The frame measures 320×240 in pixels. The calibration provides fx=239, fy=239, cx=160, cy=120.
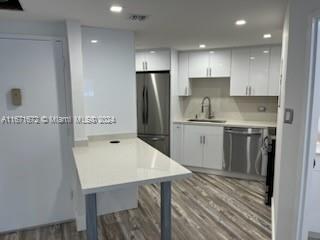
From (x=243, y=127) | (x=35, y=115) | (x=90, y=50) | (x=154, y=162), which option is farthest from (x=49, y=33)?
(x=243, y=127)

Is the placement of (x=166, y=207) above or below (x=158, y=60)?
below

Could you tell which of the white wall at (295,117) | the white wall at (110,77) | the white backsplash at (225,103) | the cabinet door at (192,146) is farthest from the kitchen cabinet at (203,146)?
the white wall at (295,117)

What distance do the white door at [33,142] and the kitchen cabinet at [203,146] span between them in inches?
93.8

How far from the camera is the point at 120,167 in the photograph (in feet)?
6.57

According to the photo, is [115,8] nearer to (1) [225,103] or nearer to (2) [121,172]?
(2) [121,172]

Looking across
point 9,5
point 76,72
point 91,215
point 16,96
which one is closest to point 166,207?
point 91,215

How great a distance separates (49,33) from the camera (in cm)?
268

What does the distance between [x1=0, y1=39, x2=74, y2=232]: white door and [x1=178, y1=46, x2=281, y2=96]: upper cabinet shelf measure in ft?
8.67

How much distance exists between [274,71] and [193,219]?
2816mm

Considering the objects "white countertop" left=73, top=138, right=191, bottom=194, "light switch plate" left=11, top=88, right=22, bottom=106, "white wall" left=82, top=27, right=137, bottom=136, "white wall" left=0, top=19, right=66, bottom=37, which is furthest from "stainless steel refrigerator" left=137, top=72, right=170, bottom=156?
"light switch plate" left=11, top=88, right=22, bottom=106

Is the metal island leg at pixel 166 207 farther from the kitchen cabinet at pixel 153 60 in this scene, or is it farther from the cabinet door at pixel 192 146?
the kitchen cabinet at pixel 153 60

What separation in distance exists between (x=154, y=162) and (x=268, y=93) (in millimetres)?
2944

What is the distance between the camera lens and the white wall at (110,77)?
2.92m

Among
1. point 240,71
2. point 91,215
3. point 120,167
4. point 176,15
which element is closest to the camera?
point 91,215
